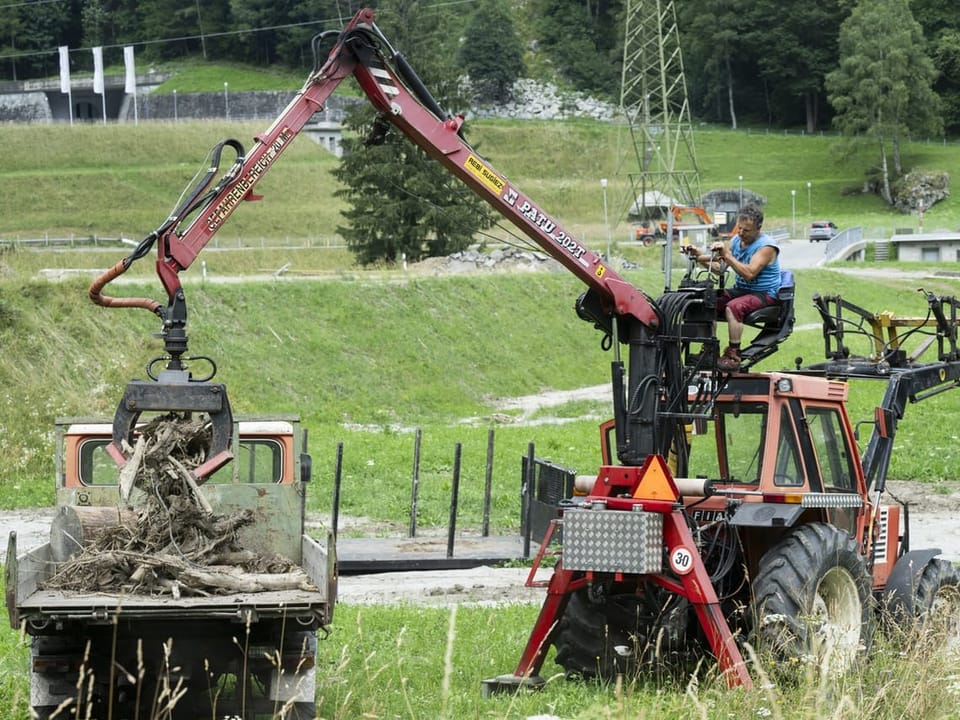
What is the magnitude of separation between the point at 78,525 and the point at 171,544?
0.68m

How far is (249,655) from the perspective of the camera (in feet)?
28.5

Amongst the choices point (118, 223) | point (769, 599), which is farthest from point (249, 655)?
point (118, 223)

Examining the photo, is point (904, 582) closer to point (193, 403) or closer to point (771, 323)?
point (771, 323)

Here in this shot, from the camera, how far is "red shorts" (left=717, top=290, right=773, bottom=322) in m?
10.5

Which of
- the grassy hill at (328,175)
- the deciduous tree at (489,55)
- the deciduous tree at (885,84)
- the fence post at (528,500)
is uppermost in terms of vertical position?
the deciduous tree at (489,55)

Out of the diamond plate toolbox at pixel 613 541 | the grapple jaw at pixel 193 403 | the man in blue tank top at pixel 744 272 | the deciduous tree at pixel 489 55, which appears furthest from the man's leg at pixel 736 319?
the deciduous tree at pixel 489 55

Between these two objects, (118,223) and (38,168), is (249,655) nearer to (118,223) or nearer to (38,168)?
(118,223)

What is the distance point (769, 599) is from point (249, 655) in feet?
10.3

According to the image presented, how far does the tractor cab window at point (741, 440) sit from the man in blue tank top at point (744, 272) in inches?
12.3

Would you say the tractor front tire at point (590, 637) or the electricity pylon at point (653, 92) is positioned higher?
the electricity pylon at point (653, 92)

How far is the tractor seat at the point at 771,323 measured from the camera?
34.5 feet

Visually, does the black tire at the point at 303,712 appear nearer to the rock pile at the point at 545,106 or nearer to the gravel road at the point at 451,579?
the gravel road at the point at 451,579

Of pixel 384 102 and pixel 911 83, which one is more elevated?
pixel 911 83

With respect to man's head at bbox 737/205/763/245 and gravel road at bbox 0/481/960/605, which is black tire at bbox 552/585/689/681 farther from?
gravel road at bbox 0/481/960/605
